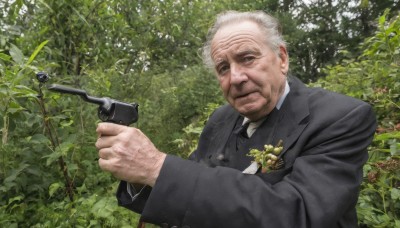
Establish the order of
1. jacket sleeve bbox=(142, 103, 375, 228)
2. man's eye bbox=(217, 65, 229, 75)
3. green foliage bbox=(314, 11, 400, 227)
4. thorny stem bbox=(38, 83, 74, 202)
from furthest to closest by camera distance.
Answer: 1. thorny stem bbox=(38, 83, 74, 202)
2. green foliage bbox=(314, 11, 400, 227)
3. man's eye bbox=(217, 65, 229, 75)
4. jacket sleeve bbox=(142, 103, 375, 228)

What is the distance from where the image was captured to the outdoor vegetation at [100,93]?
2.34m

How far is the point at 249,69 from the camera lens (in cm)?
180

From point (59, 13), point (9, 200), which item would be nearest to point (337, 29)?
point (59, 13)

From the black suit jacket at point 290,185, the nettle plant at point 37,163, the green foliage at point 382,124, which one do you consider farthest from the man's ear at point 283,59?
the nettle plant at point 37,163

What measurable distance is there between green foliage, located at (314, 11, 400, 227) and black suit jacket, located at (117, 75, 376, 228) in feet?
2.00

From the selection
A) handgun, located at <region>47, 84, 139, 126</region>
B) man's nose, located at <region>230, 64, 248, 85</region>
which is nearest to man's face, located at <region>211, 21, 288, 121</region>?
man's nose, located at <region>230, 64, 248, 85</region>

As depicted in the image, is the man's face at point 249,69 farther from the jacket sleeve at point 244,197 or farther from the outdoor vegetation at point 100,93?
the outdoor vegetation at point 100,93

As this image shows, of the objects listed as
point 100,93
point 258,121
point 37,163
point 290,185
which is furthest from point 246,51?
point 100,93

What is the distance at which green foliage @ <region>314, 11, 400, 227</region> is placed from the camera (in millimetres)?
2189

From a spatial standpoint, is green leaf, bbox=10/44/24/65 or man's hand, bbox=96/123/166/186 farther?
green leaf, bbox=10/44/24/65

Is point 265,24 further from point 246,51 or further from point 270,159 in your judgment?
point 270,159

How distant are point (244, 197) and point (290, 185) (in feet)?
0.62

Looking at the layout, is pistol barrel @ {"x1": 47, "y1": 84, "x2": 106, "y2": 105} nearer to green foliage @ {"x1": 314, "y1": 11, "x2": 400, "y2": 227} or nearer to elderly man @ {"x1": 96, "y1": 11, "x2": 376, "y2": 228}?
elderly man @ {"x1": 96, "y1": 11, "x2": 376, "y2": 228}

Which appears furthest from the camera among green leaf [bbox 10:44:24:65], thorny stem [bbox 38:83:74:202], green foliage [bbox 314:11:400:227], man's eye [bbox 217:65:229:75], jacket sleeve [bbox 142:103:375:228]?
thorny stem [bbox 38:83:74:202]
